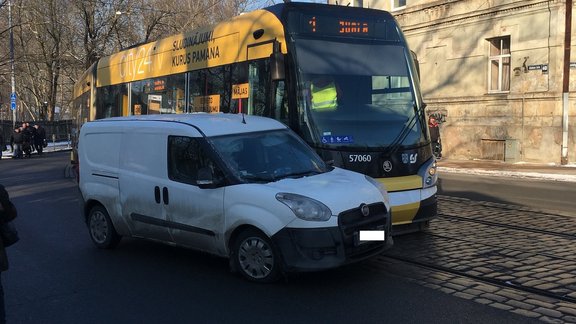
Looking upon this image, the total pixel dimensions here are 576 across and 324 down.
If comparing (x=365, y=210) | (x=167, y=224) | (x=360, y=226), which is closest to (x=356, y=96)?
(x=365, y=210)

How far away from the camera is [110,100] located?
46.8 ft

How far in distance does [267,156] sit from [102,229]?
264cm

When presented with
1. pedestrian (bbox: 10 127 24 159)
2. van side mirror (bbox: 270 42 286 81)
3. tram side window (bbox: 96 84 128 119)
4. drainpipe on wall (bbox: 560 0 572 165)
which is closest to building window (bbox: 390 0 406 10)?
drainpipe on wall (bbox: 560 0 572 165)

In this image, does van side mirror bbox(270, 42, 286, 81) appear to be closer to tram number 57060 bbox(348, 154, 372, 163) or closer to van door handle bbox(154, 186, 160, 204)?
tram number 57060 bbox(348, 154, 372, 163)

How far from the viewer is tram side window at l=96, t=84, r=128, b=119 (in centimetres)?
1352

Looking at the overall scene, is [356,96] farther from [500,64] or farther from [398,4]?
[398,4]

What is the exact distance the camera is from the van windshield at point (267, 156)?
5.79m

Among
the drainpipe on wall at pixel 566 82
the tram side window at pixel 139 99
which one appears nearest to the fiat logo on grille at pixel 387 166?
the tram side window at pixel 139 99

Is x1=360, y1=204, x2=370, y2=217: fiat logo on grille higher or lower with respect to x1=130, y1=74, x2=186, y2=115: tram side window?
lower

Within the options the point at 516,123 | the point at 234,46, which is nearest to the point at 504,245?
the point at 234,46

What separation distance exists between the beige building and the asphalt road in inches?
658

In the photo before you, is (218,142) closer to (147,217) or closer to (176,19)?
(147,217)

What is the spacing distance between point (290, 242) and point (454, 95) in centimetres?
2040

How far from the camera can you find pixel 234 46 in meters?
8.95
